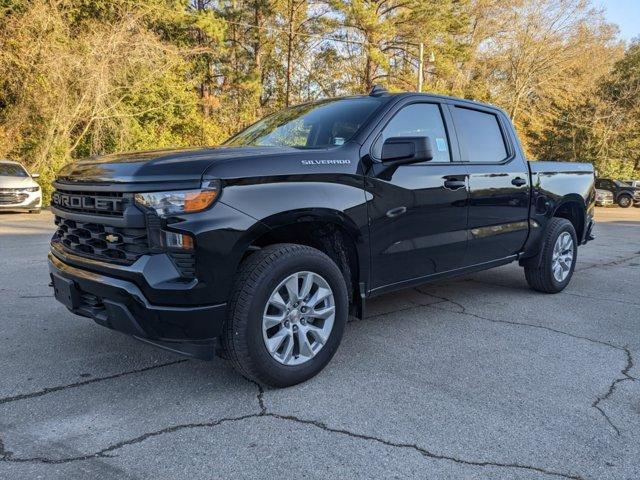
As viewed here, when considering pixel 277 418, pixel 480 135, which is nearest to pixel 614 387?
pixel 277 418

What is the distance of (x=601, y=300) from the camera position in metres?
5.72

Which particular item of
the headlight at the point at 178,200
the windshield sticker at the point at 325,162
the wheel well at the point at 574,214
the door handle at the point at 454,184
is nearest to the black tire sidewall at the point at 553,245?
the wheel well at the point at 574,214

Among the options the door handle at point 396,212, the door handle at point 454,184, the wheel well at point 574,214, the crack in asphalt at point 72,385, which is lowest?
the crack in asphalt at point 72,385

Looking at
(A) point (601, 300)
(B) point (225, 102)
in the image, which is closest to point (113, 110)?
(B) point (225, 102)

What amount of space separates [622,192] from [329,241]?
106 feet

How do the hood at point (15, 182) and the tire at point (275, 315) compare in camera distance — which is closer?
the tire at point (275, 315)

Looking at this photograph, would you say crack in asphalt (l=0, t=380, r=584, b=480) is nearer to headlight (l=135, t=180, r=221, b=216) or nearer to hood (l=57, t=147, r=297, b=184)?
headlight (l=135, t=180, r=221, b=216)

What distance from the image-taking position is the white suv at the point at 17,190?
555 inches

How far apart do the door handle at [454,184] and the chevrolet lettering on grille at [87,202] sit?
8.09ft

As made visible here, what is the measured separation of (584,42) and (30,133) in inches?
1310

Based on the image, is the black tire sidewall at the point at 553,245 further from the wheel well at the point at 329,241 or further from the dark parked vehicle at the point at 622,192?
the dark parked vehicle at the point at 622,192

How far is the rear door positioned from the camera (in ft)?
15.2

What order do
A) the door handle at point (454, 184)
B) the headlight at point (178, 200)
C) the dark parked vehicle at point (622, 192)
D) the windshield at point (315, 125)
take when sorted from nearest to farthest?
the headlight at point (178, 200) < the windshield at point (315, 125) < the door handle at point (454, 184) < the dark parked vehicle at point (622, 192)

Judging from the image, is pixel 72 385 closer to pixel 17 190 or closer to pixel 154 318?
pixel 154 318
